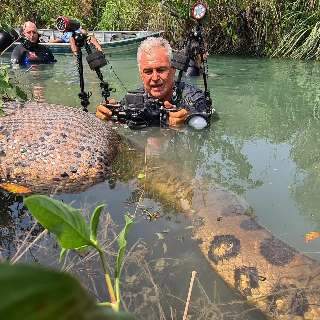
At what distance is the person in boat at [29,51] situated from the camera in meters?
10.2

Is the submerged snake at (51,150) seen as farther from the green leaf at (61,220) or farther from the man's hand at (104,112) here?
the green leaf at (61,220)

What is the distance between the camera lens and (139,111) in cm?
507

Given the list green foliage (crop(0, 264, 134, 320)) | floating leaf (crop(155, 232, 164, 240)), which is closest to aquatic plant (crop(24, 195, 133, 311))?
green foliage (crop(0, 264, 134, 320))

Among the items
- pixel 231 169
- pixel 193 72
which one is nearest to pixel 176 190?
pixel 231 169

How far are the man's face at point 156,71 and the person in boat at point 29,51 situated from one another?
5.88 metres

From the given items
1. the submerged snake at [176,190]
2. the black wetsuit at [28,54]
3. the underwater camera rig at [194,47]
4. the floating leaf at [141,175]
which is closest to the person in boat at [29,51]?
the black wetsuit at [28,54]

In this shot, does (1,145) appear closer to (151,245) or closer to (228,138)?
(151,245)

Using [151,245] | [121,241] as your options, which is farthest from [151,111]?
[121,241]

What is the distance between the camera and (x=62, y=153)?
11.6ft

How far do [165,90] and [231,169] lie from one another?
1.49 m

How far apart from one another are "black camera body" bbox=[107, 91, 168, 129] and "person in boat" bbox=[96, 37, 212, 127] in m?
0.03

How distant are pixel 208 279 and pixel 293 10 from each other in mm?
10537

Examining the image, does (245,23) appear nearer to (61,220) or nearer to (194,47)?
(194,47)

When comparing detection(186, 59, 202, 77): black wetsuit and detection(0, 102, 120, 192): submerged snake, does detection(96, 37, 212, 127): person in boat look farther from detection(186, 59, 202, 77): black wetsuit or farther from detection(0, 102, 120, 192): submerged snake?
detection(186, 59, 202, 77): black wetsuit
